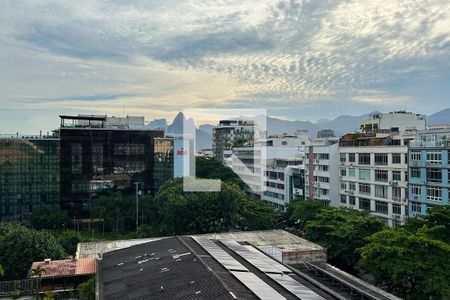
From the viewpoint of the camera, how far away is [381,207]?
92.2ft

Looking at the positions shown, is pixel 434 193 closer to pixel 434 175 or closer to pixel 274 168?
pixel 434 175

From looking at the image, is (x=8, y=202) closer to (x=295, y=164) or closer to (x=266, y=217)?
(x=266, y=217)

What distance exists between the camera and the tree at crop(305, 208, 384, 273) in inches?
764

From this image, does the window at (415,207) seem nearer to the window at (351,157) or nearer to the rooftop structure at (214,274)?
the window at (351,157)

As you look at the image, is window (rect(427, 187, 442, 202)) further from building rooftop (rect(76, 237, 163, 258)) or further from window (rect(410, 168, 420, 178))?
building rooftop (rect(76, 237, 163, 258))

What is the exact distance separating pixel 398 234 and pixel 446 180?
927cm

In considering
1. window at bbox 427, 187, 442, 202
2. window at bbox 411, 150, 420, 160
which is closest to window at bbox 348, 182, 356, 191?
window at bbox 411, 150, 420, 160

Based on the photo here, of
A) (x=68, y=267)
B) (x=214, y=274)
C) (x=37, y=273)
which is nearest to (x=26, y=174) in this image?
(x=68, y=267)

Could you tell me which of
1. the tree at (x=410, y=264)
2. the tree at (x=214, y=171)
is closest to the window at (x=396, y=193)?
the tree at (x=410, y=264)

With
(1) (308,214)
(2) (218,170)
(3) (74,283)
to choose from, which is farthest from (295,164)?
(3) (74,283)

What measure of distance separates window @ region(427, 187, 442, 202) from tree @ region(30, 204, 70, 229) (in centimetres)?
2536

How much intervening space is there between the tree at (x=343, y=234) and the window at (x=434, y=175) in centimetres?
565

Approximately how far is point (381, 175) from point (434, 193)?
4.46 m

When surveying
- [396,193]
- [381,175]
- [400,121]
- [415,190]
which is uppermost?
[400,121]
